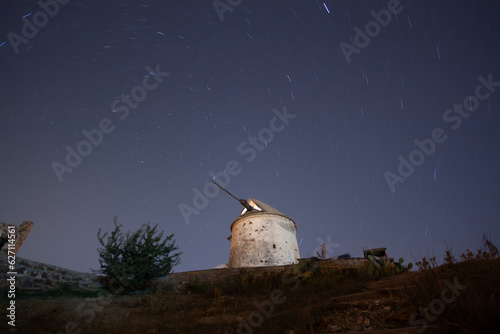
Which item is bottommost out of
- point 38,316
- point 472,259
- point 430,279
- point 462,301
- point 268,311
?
point 38,316

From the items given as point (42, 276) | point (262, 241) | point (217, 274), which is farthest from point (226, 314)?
point (262, 241)

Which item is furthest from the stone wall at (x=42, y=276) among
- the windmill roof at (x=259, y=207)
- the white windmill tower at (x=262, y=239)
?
the windmill roof at (x=259, y=207)

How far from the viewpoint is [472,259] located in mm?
8172

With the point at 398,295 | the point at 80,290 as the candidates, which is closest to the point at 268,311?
the point at 398,295

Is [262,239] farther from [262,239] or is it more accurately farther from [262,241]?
[262,241]

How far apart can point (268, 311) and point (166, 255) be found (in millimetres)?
7018

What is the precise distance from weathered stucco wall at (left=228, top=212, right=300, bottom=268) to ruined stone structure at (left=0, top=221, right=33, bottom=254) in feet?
38.1

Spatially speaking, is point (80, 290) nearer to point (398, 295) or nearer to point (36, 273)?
point (36, 273)

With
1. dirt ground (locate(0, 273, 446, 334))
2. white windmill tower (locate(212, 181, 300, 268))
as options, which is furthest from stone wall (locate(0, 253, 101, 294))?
white windmill tower (locate(212, 181, 300, 268))

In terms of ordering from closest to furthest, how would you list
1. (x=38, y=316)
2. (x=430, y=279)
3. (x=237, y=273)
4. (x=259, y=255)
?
(x=430, y=279)
(x=38, y=316)
(x=237, y=273)
(x=259, y=255)

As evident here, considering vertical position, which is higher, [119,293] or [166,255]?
[166,255]

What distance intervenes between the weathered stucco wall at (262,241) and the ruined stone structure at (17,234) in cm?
1162

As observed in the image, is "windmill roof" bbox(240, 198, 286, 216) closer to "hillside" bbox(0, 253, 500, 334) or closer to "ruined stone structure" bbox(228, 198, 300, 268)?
"ruined stone structure" bbox(228, 198, 300, 268)

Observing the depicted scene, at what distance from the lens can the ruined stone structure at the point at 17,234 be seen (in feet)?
34.5
